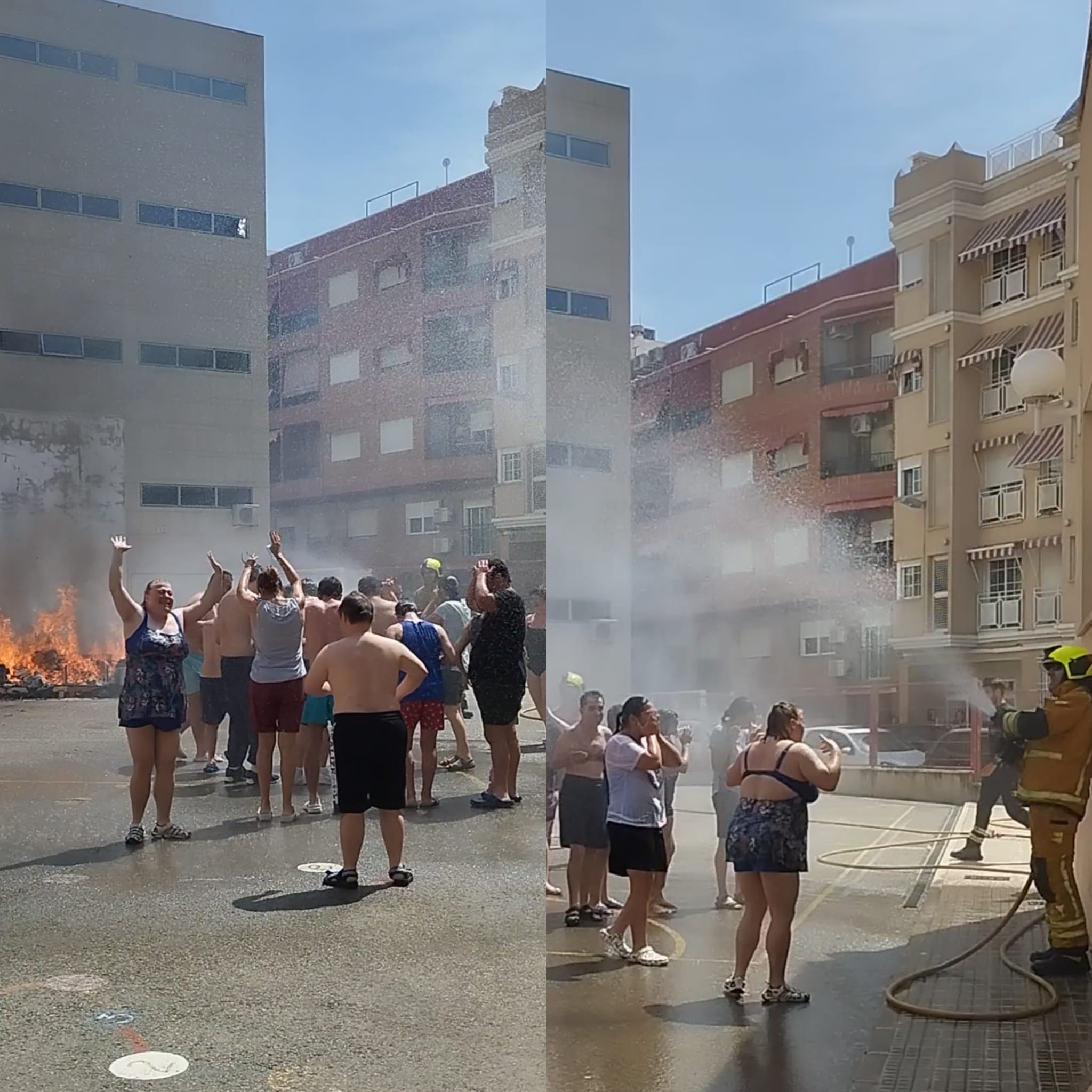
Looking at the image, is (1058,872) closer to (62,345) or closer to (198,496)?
(198,496)

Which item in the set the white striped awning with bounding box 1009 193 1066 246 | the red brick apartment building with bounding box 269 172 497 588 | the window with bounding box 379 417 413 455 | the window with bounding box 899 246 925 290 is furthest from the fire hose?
the window with bounding box 379 417 413 455

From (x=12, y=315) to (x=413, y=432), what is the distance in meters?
2.33

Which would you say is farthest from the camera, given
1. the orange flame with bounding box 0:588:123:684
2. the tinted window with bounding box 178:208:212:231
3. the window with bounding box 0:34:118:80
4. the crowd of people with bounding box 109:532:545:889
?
the tinted window with bounding box 178:208:212:231

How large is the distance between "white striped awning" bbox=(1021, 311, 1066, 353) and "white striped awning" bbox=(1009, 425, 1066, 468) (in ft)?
0.66

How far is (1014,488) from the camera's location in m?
3.26

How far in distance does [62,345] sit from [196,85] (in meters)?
1.90

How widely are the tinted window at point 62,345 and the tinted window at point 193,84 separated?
1703 mm

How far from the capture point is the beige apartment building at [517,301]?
638cm

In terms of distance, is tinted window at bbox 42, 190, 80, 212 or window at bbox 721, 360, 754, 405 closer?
window at bbox 721, 360, 754, 405

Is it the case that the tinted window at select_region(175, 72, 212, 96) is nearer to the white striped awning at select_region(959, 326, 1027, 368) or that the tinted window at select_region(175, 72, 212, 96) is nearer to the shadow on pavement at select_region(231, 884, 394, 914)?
the shadow on pavement at select_region(231, 884, 394, 914)

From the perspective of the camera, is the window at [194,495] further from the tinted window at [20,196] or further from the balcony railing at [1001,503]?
the balcony railing at [1001,503]

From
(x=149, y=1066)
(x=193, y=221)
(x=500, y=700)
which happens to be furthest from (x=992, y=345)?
(x=193, y=221)

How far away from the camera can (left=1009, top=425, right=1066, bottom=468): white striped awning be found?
3.26 meters

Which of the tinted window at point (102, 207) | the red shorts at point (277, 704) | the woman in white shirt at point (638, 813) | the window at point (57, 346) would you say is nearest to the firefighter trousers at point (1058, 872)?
the woman in white shirt at point (638, 813)
